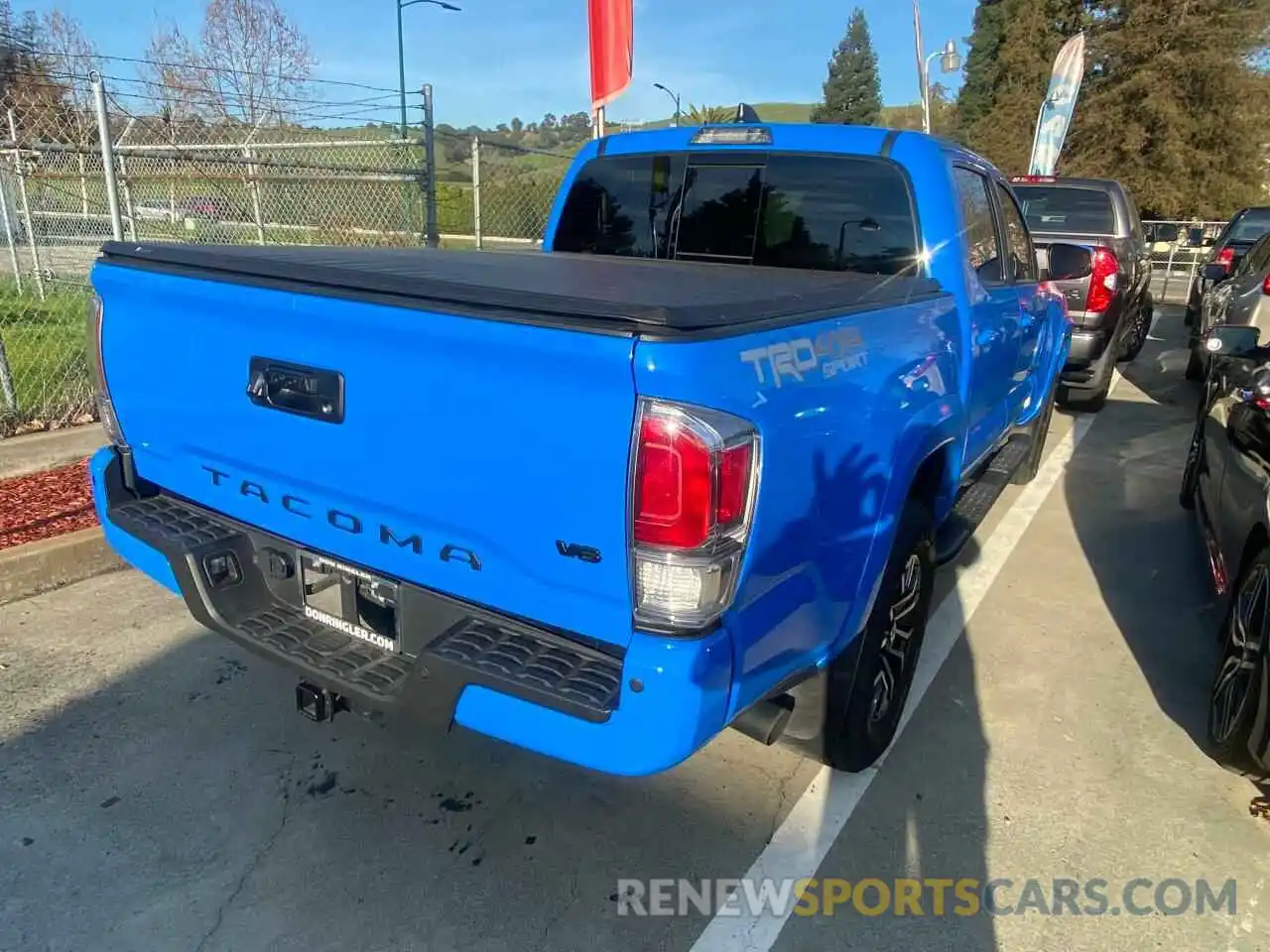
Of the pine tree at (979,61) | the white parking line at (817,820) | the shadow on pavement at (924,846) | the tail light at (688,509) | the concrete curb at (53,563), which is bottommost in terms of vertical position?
the shadow on pavement at (924,846)

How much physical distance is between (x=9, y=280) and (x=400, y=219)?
6568 mm

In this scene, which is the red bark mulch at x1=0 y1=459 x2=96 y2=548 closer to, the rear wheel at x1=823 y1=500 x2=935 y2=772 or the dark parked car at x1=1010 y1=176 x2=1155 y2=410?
the rear wheel at x1=823 y1=500 x2=935 y2=772

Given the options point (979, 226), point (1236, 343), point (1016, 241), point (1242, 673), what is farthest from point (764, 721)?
point (1016, 241)

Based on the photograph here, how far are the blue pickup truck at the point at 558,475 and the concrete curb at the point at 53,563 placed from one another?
1583mm

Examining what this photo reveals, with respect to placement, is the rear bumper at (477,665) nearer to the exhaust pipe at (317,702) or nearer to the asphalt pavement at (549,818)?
the exhaust pipe at (317,702)

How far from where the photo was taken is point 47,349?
8.25 metres

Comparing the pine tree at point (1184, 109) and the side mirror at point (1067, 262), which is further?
the pine tree at point (1184, 109)

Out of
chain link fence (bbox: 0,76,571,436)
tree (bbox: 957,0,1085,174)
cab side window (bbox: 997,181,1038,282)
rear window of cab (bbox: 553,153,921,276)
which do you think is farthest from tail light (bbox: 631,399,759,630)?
tree (bbox: 957,0,1085,174)

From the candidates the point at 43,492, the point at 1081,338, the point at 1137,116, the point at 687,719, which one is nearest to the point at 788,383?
the point at 687,719

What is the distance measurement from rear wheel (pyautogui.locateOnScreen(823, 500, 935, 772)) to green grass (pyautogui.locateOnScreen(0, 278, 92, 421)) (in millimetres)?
3785

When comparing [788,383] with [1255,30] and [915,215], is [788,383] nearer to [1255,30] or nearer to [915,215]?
[915,215]

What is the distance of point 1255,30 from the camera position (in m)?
35.3

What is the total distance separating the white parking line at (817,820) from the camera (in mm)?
2398

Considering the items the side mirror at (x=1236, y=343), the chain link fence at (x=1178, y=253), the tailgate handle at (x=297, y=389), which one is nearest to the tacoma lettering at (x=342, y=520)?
the tailgate handle at (x=297, y=389)
